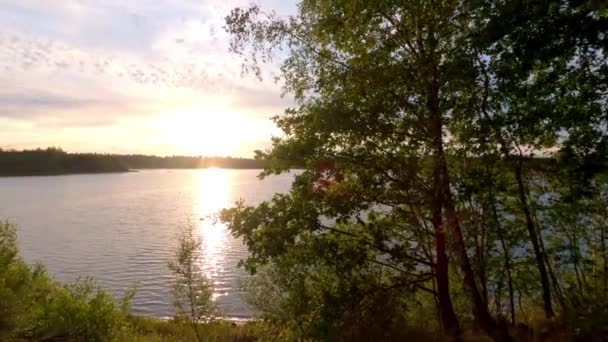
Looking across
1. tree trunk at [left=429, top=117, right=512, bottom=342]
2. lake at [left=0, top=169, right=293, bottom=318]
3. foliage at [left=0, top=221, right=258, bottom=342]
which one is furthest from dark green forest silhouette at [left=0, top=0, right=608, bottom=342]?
foliage at [left=0, top=221, right=258, bottom=342]

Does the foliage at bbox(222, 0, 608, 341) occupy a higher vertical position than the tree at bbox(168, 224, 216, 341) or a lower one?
higher

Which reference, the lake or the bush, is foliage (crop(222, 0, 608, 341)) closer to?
the lake

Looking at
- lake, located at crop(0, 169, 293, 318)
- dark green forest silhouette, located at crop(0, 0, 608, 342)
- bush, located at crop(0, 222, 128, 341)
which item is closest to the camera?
dark green forest silhouette, located at crop(0, 0, 608, 342)

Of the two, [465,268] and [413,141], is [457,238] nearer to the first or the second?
[465,268]

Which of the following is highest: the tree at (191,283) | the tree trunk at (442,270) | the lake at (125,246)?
the tree trunk at (442,270)

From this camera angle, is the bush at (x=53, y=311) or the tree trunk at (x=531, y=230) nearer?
the tree trunk at (x=531, y=230)

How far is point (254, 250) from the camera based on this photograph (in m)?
10.7

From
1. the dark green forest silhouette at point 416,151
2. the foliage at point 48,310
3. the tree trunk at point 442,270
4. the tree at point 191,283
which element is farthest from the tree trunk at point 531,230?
the foliage at point 48,310

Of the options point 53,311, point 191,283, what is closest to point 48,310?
point 53,311

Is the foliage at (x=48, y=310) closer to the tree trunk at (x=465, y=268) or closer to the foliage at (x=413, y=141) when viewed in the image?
the foliage at (x=413, y=141)

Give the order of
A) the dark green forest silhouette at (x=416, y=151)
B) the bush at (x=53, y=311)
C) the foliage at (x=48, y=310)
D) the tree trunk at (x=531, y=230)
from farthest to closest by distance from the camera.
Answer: the bush at (x=53, y=311), the foliage at (x=48, y=310), the tree trunk at (x=531, y=230), the dark green forest silhouette at (x=416, y=151)

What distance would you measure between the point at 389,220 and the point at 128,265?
114 feet

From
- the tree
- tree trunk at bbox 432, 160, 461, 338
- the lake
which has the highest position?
tree trunk at bbox 432, 160, 461, 338

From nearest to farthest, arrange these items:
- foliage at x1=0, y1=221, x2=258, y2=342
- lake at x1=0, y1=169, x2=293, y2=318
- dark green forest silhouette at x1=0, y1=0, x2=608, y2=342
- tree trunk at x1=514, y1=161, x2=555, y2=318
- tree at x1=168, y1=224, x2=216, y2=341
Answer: dark green forest silhouette at x1=0, y1=0, x2=608, y2=342, tree trunk at x1=514, y1=161, x2=555, y2=318, foliage at x1=0, y1=221, x2=258, y2=342, tree at x1=168, y1=224, x2=216, y2=341, lake at x1=0, y1=169, x2=293, y2=318
